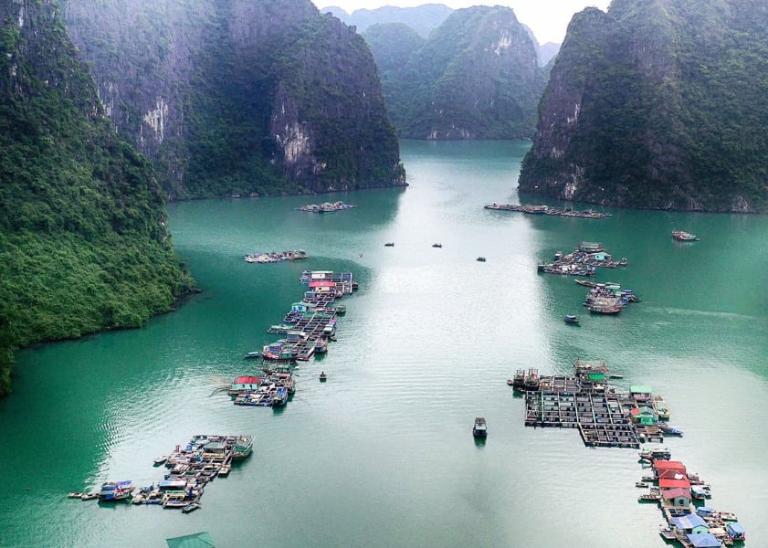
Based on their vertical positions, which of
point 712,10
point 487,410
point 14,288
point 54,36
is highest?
point 712,10

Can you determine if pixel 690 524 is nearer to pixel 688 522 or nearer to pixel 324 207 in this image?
pixel 688 522

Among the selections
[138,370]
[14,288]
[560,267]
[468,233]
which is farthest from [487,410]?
[468,233]

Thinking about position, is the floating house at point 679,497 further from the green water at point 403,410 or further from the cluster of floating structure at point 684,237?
the cluster of floating structure at point 684,237

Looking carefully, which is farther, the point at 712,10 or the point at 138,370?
the point at 712,10

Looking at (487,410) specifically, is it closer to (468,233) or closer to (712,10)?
(468,233)

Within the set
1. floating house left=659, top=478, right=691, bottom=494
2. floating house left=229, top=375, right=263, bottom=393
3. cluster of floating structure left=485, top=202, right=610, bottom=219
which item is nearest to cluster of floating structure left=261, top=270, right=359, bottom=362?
floating house left=229, top=375, right=263, bottom=393

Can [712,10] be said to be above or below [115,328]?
above
